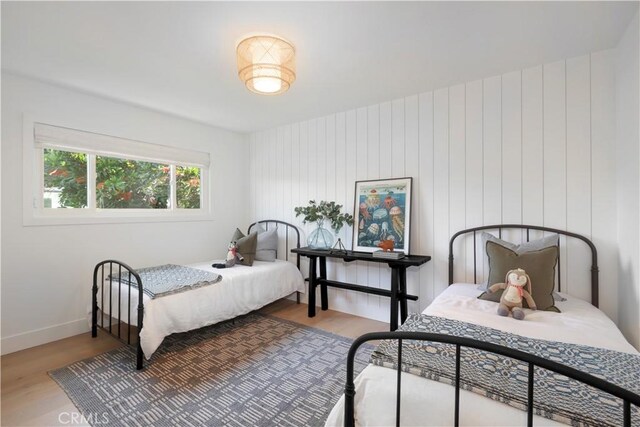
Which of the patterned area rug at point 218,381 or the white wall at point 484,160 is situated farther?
the white wall at point 484,160

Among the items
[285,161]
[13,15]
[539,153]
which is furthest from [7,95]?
[539,153]

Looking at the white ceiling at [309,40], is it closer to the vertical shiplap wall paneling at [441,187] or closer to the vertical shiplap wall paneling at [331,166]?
the vertical shiplap wall paneling at [441,187]

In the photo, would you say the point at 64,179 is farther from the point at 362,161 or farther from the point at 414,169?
the point at 414,169

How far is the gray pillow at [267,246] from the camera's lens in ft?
12.3

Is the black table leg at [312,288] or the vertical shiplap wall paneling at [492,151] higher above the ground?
the vertical shiplap wall paneling at [492,151]

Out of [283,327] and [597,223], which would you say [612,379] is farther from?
[283,327]

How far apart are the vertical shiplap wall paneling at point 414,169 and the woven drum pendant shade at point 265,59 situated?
59.1 inches

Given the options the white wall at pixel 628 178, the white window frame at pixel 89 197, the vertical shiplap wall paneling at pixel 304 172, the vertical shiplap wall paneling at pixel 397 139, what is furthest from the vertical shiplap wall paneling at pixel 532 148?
the white window frame at pixel 89 197

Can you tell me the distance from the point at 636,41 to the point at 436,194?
1580mm

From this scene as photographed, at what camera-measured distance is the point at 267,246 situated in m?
3.79

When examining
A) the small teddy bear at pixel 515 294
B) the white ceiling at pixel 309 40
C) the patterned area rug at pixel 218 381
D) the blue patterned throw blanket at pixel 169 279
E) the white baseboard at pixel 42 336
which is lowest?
the patterned area rug at pixel 218 381

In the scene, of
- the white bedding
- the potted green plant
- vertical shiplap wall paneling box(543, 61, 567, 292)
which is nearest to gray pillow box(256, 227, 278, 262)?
the white bedding

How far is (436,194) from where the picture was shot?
113 inches

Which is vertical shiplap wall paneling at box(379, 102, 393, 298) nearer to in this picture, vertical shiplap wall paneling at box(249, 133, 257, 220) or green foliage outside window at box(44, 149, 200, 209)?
vertical shiplap wall paneling at box(249, 133, 257, 220)
